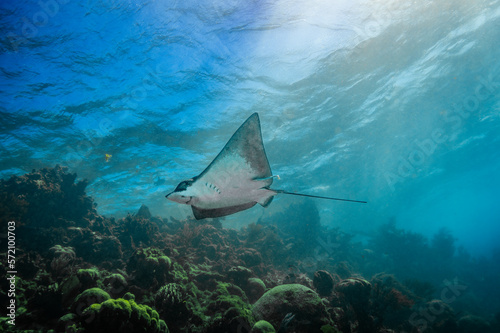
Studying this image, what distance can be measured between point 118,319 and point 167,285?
62.2 inches

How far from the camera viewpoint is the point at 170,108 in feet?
40.5

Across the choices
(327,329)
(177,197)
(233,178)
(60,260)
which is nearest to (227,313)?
(327,329)

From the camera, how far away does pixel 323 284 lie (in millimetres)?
7234

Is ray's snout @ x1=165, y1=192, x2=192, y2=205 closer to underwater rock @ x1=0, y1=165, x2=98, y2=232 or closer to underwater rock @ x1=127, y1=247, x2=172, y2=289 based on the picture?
underwater rock @ x1=127, y1=247, x2=172, y2=289

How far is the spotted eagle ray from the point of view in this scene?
339cm

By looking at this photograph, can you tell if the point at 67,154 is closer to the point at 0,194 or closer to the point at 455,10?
the point at 0,194

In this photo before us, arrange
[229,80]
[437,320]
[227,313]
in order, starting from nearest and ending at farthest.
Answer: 1. [227,313]
2. [437,320]
3. [229,80]

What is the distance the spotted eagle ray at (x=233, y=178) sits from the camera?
3391mm

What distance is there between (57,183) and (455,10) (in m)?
21.3

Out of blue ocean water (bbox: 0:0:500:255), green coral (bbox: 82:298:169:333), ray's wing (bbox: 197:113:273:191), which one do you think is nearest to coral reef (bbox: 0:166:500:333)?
green coral (bbox: 82:298:169:333)

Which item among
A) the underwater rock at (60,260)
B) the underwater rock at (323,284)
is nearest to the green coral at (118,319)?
the underwater rock at (60,260)

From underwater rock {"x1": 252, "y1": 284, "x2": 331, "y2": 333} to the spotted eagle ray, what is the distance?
9.32 ft

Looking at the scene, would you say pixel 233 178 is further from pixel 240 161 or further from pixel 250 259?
pixel 250 259

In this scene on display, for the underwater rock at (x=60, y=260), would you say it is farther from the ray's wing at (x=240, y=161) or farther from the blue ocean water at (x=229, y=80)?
the blue ocean water at (x=229, y=80)
